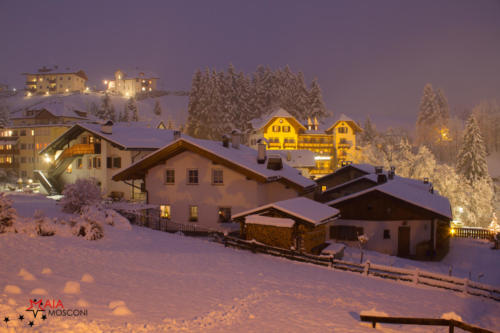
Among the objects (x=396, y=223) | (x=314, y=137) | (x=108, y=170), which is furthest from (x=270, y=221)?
(x=314, y=137)

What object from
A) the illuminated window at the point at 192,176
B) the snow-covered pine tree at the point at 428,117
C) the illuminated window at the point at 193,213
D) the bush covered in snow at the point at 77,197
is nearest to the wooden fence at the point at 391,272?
the illuminated window at the point at 193,213

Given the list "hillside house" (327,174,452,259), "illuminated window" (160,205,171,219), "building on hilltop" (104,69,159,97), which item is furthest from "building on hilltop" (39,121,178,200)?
"building on hilltop" (104,69,159,97)

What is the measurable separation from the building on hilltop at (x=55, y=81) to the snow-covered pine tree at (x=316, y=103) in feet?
333

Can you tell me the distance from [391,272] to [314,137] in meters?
67.1

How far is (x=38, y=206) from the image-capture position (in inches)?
1177

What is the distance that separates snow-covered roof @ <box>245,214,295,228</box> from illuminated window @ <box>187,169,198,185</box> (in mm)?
8828

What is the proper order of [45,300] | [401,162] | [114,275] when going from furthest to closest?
1. [401,162]
2. [114,275]
3. [45,300]

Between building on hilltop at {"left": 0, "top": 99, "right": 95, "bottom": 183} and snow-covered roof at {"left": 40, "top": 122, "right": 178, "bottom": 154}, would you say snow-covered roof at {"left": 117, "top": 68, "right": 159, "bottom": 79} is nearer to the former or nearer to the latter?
building on hilltop at {"left": 0, "top": 99, "right": 95, "bottom": 183}

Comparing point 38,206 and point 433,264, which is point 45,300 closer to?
point 38,206

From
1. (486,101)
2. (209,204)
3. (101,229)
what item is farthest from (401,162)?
(486,101)

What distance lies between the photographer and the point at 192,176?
30438 millimetres

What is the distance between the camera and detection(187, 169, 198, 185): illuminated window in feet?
99.6

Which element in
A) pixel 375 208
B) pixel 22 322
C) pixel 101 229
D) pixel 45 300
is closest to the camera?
pixel 22 322

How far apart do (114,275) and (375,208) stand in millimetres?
21242
